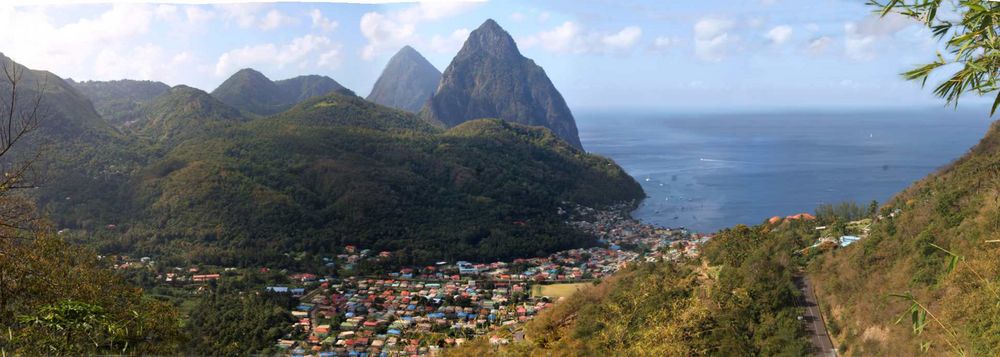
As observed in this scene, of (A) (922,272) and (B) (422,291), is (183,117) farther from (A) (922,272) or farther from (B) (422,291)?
(A) (922,272)

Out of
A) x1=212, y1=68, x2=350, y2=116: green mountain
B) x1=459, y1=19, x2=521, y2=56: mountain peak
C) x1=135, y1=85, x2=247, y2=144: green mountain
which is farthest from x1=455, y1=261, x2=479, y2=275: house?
x1=459, y1=19, x2=521, y2=56: mountain peak

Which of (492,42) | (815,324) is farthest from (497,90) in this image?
(815,324)

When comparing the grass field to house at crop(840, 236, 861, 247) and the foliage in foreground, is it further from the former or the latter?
the foliage in foreground

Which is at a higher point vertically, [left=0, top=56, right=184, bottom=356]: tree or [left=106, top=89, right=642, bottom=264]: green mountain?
[left=0, top=56, right=184, bottom=356]: tree

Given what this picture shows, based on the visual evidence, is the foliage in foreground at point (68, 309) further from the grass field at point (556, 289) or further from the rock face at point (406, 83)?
the rock face at point (406, 83)

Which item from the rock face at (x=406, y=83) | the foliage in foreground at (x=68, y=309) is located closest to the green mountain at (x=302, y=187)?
the foliage in foreground at (x=68, y=309)

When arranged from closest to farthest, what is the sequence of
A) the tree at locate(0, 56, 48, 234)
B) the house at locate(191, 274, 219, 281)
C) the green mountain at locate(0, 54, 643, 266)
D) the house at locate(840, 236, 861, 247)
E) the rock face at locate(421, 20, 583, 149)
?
1. the tree at locate(0, 56, 48, 234)
2. the house at locate(840, 236, 861, 247)
3. the house at locate(191, 274, 219, 281)
4. the green mountain at locate(0, 54, 643, 266)
5. the rock face at locate(421, 20, 583, 149)

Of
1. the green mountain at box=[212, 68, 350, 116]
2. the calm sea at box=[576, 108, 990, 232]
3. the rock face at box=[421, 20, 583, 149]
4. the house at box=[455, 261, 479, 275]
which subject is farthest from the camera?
the rock face at box=[421, 20, 583, 149]
